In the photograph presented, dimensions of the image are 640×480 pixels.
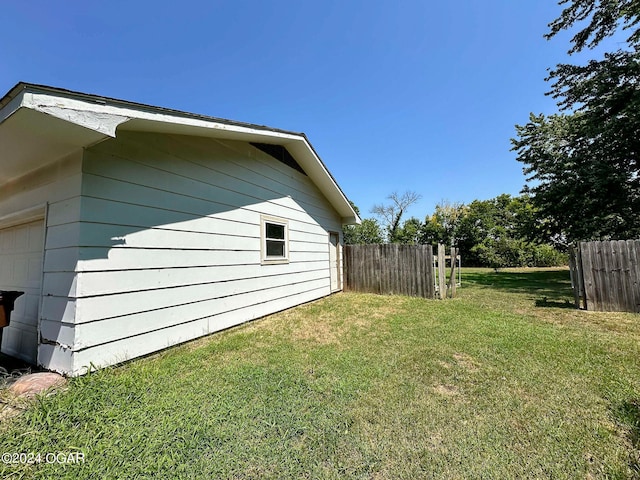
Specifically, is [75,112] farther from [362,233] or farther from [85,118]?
[362,233]

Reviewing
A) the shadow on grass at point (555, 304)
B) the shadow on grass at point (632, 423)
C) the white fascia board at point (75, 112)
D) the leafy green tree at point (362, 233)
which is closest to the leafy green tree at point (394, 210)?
the leafy green tree at point (362, 233)

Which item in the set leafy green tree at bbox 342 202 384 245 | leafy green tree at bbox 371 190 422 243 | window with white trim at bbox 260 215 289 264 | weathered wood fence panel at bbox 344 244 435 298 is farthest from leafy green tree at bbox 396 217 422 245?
window with white trim at bbox 260 215 289 264

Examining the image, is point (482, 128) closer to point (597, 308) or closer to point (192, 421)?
point (597, 308)

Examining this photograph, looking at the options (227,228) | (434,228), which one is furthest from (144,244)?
(434,228)

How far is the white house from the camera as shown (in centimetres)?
287

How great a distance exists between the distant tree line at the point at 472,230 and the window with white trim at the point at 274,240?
18.4 meters

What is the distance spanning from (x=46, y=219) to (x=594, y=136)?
56.2 ft

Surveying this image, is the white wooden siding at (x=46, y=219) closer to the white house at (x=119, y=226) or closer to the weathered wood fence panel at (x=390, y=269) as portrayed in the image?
the white house at (x=119, y=226)

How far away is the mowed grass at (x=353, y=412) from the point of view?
5.75 ft

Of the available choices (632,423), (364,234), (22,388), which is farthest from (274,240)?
(364,234)

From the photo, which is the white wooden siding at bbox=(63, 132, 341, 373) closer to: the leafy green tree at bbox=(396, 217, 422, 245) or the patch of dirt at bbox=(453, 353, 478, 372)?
the patch of dirt at bbox=(453, 353, 478, 372)

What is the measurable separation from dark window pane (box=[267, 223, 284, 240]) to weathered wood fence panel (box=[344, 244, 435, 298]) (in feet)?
12.7

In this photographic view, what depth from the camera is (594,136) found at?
432 inches

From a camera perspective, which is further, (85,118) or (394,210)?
(394,210)
